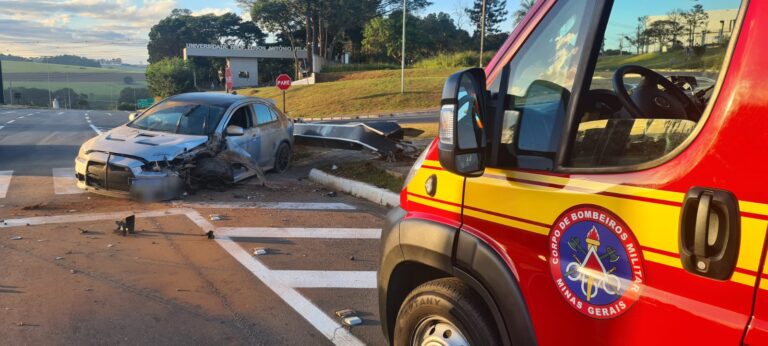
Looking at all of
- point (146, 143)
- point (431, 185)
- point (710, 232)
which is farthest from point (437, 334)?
point (146, 143)

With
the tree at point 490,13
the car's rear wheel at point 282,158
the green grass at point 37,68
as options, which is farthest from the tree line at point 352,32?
the green grass at point 37,68

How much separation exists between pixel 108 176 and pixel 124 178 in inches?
11.1

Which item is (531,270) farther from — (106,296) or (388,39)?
(388,39)

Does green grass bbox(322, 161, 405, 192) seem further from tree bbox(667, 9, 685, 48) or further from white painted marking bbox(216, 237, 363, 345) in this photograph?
tree bbox(667, 9, 685, 48)

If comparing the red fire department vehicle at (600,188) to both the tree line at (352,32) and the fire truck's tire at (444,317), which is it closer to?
the fire truck's tire at (444,317)

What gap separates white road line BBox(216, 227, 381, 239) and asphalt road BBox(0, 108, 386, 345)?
0.08ft

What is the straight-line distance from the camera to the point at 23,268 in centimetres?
535

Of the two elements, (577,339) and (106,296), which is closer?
(577,339)

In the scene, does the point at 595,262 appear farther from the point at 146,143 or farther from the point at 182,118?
the point at 182,118

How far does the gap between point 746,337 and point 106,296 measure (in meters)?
4.62

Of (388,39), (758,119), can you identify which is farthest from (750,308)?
(388,39)

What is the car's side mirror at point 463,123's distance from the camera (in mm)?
2254

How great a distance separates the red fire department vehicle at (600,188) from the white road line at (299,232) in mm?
3946

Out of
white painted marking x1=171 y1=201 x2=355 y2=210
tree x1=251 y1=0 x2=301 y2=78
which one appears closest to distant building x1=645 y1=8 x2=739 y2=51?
white painted marking x1=171 y1=201 x2=355 y2=210
